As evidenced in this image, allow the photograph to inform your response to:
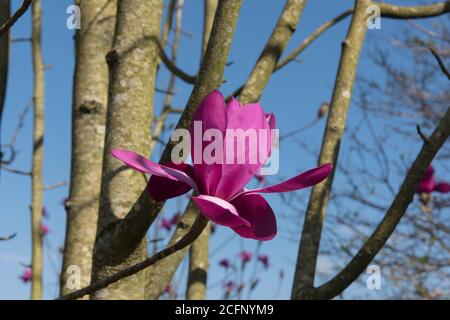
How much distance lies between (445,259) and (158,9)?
13.0ft

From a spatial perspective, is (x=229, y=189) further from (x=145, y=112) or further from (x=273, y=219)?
(x=145, y=112)

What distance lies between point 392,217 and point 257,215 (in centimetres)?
77

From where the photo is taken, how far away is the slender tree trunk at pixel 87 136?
5.26 ft

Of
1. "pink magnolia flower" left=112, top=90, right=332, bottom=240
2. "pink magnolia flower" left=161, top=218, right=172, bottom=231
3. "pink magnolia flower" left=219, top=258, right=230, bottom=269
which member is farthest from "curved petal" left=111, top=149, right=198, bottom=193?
"pink magnolia flower" left=219, top=258, right=230, bottom=269

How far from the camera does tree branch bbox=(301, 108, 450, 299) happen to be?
1.27 meters

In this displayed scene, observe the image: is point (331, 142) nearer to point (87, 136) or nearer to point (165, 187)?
point (87, 136)

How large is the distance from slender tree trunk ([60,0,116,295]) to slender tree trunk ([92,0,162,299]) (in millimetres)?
392

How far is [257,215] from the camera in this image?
0.58 metres

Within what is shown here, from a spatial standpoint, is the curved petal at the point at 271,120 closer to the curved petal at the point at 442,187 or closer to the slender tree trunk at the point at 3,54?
the slender tree trunk at the point at 3,54

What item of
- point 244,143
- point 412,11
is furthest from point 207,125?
point 412,11

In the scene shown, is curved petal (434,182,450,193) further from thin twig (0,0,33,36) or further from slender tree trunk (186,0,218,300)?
thin twig (0,0,33,36)

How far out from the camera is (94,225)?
1.64m

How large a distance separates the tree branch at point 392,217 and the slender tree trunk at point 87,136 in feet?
2.17
